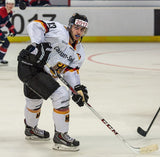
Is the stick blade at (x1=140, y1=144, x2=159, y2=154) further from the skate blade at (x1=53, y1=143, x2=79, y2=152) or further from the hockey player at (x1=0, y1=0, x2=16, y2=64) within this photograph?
the hockey player at (x1=0, y1=0, x2=16, y2=64)

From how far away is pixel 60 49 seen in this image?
3.83 m

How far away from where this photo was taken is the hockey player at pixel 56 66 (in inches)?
145

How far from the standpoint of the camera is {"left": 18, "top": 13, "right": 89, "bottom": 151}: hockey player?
12.1 feet

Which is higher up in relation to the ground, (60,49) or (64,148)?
(60,49)

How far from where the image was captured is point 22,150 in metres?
3.78

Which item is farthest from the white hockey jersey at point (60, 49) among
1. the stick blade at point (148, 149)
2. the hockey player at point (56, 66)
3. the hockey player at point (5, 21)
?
the hockey player at point (5, 21)

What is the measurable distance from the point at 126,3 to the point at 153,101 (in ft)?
21.7

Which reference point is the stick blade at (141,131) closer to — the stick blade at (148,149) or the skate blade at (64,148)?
the stick blade at (148,149)

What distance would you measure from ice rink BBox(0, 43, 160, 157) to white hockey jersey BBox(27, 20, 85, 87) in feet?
1.85

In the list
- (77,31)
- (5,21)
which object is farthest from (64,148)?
(5,21)

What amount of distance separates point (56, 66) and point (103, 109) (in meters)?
1.45

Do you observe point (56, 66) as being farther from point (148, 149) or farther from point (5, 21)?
point (5, 21)

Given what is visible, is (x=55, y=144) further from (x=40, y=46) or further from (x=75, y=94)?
(x=40, y=46)

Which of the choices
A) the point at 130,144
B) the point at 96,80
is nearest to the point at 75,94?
the point at 130,144
